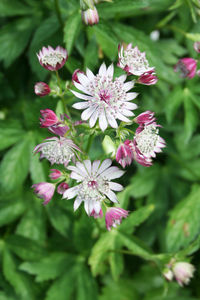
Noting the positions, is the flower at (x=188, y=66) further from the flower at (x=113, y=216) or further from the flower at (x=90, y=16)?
the flower at (x=113, y=216)

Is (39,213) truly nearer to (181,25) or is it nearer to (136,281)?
(136,281)

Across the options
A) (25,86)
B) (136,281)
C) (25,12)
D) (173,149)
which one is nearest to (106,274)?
(136,281)

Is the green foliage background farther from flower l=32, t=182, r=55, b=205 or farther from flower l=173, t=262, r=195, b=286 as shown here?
flower l=32, t=182, r=55, b=205

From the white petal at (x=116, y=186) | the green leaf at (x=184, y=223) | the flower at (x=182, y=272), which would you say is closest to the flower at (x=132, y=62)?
the white petal at (x=116, y=186)

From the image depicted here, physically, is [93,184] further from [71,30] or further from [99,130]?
[71,30]

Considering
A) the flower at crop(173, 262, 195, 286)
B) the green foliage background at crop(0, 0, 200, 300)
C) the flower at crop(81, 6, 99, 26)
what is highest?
the flower at crop(81, 6, 99, 26)

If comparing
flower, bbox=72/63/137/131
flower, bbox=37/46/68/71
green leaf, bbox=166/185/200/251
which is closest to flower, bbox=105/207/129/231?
flower, bbox=72/63/137/131
